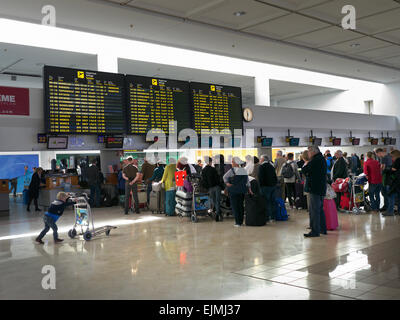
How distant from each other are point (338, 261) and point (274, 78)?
12.7m

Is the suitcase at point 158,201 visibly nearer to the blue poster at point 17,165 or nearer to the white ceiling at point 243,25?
the white ceiling at point 243,25

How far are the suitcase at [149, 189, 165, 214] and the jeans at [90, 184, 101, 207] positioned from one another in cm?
233

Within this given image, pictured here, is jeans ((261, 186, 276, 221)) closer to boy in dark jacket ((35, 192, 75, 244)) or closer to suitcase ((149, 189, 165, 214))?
suitcase ((149, 189, 165, 214))

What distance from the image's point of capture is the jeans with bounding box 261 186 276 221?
934 cm

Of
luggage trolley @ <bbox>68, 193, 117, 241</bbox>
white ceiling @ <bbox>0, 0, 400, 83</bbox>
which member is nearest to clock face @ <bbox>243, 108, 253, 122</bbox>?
white ceiling @ <bbox>0, 0, 400, 83</bbox>

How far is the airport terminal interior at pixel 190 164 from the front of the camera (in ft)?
17.1

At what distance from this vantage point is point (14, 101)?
10.8 metres

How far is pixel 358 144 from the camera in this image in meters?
20.2

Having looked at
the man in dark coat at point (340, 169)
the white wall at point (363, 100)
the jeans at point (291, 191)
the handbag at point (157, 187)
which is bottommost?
the jeans at point (291, 191)

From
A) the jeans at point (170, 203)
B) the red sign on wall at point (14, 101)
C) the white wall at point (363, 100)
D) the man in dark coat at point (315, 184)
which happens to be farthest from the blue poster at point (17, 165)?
the man in dark coat at point (315, 184)

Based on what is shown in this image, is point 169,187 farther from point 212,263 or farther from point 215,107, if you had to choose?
point 212,263

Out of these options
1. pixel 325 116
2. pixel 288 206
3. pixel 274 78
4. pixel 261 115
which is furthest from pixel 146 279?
pixel 325 116

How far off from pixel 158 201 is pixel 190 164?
1.32 m

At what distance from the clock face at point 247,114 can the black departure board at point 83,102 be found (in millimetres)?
4745
